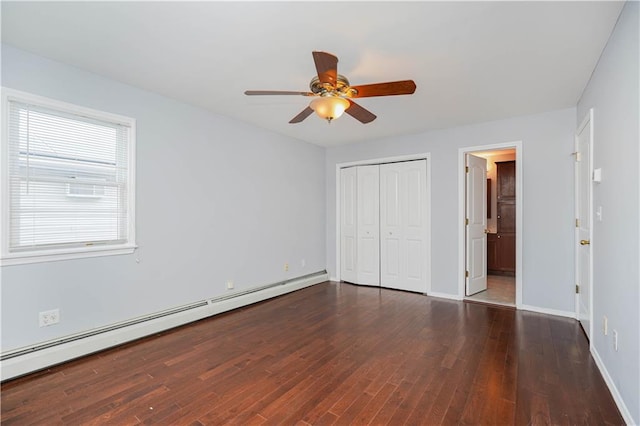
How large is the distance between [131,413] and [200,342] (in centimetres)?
109

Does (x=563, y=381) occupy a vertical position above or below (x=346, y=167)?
below

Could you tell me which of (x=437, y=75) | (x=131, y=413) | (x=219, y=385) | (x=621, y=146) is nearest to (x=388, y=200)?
(x=437, y=75)

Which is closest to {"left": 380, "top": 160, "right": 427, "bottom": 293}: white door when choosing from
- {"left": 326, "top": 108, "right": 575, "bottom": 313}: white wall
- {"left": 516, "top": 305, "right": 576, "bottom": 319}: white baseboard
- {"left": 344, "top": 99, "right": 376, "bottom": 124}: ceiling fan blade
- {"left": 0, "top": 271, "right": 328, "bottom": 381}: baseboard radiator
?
{"left": 326, "top": 108, "right": 575, "bottom": 313}: white wall

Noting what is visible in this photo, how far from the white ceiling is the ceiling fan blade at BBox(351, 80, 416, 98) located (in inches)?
12.3

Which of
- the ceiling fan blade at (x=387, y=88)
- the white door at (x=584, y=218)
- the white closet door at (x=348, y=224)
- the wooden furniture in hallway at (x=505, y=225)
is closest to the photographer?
the ceiling fan blade at (x=387, y=88)

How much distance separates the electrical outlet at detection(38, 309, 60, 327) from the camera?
2545 millimetres

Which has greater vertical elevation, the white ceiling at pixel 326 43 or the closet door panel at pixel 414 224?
the white ceiling at pixel 326 43

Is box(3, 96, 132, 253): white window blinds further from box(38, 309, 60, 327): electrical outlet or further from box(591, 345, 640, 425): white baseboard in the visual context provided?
box(591, 345, 640, 425): white baseboard

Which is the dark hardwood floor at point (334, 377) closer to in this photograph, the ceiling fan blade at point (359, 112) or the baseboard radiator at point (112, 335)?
the baseboard radiator at point (112, 335)

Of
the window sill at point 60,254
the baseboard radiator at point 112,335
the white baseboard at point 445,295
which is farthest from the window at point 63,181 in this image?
the white baseboard at point 445,295

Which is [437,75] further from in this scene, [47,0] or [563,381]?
[47,0]

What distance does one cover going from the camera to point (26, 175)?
8.23ft

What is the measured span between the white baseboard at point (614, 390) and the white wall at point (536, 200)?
4.31ft

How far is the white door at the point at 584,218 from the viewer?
9.67 ft
